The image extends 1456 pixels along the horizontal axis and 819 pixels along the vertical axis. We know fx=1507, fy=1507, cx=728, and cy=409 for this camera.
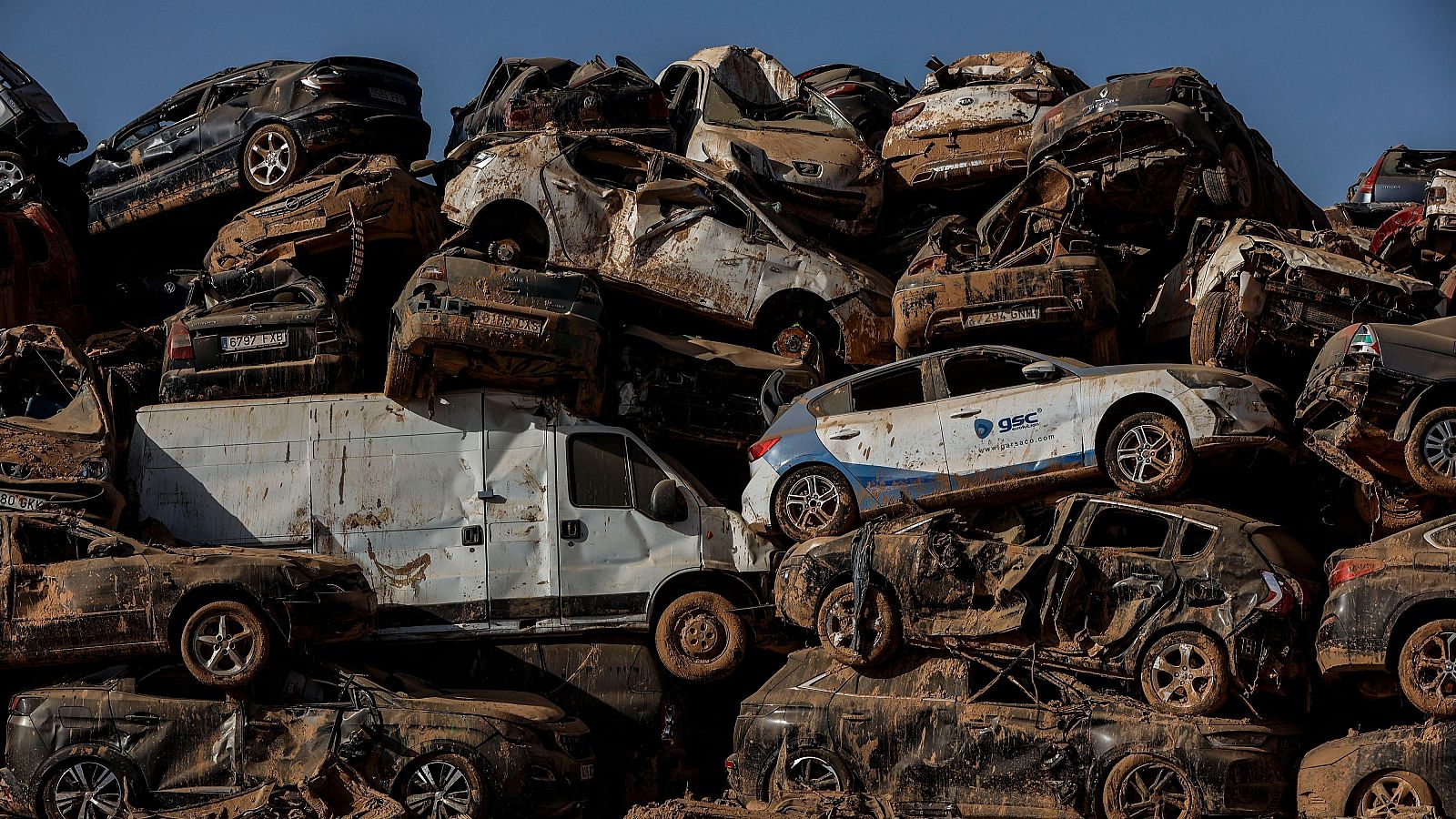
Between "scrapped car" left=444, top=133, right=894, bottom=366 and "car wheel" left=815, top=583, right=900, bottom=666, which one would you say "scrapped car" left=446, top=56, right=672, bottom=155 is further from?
"car wheel" left=815, top=583, right=900, bottom=666

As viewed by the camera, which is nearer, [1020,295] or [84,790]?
[84,790]

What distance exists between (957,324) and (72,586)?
25.1 ft

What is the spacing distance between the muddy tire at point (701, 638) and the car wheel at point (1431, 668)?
5225mm

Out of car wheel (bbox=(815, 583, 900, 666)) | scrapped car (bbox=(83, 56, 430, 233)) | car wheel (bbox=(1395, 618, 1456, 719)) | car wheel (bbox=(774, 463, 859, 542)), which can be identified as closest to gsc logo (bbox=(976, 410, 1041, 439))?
car wheel (bbox=(774, 463, 859, 542))

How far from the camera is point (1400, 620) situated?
32.3 ft

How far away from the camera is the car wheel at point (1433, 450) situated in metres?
11.0

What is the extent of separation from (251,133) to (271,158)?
1.35 feet

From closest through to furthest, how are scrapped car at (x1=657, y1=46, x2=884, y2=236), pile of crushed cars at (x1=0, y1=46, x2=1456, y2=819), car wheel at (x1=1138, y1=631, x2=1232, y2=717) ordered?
car wheel at (x1=1138, y1=631, x2=1232, y2=717) → pile of crushed cars at (x1=0, y1=46, x2=1456, y2=819) → scrapped car at (x1=657, y1=46, x2=884, y2=236)

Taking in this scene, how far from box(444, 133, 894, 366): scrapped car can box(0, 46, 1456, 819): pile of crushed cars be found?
49mm

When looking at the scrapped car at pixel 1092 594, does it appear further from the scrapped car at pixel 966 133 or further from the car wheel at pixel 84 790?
the scrapped car at pixel 966 133

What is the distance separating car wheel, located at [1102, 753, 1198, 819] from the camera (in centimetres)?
995

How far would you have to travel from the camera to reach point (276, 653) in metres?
11.7

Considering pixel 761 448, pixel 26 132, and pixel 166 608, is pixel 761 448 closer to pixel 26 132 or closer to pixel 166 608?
pixel 166 608

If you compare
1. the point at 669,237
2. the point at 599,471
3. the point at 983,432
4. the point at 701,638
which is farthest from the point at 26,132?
the point at 983,432
